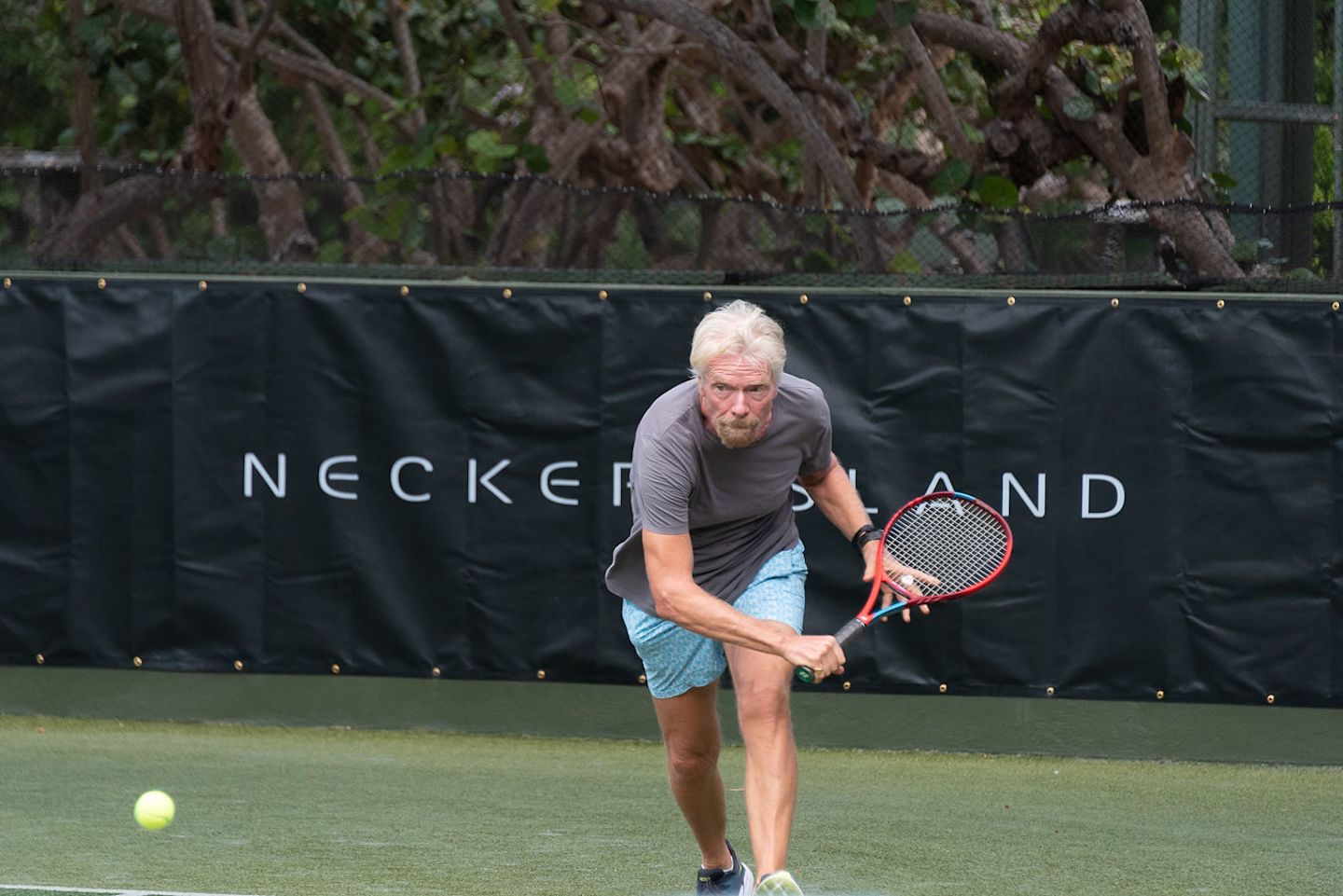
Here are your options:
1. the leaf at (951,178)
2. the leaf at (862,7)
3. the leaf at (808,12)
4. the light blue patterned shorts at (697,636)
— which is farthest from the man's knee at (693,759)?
the leaf at (951,178)

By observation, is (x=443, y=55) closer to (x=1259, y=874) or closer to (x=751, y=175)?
(x=751, y=175)

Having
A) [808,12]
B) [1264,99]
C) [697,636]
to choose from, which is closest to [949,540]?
[697,636]

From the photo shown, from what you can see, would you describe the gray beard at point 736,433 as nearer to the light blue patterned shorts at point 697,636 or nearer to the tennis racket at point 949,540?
the light blue patterned shorts at point 697,636

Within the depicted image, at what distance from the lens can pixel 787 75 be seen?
9.42 m

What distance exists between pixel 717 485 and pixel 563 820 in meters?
1.78

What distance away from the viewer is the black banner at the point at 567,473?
22.1 ft

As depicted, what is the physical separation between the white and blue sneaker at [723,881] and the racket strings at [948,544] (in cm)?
87

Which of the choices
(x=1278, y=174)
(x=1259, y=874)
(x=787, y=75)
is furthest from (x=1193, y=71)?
(x=1259, y=874)

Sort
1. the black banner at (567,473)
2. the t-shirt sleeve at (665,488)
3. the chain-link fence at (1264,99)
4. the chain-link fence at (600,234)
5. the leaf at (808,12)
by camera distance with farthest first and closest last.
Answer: the chain-link fence at (1264,99)
the leaf at (808,12)
the chain-link fence at (600,234)
the black banner at (567,473)
the t-shirt sleeve at (665,488)

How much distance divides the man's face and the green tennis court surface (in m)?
1.32

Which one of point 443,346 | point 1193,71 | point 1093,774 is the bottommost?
point 1093,774

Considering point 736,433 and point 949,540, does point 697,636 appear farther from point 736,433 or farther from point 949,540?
point 949,540

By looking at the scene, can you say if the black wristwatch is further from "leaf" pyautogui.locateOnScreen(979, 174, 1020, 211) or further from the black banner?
"leaf" pyautogui.locateOnScreen(979, 174, 1020, 211)

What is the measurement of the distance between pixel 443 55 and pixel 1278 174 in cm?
581
